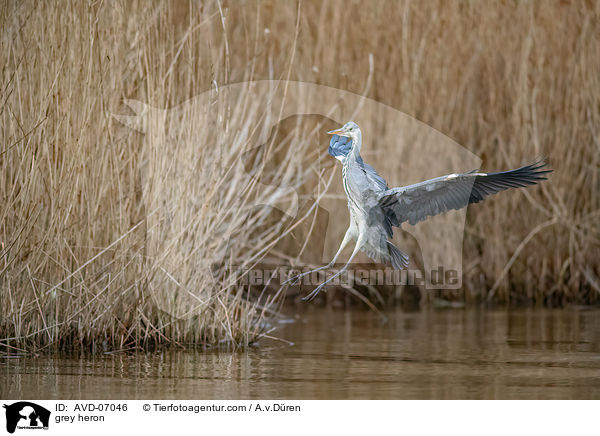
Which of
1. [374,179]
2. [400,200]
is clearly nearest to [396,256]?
[400,200]

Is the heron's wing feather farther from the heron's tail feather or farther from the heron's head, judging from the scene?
the heron's tail feather

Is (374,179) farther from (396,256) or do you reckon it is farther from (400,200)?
(396,256)

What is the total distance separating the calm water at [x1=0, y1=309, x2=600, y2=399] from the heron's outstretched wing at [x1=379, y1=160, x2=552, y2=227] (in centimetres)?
75

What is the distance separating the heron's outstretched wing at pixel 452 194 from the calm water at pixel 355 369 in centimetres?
75

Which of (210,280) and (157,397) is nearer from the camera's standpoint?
(157,397)

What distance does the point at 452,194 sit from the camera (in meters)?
3.31

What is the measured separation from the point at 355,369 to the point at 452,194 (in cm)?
123

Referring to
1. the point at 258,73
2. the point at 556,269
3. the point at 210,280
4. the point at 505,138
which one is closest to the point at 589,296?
the point at 556,269

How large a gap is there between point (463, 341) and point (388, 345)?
44 centimetres

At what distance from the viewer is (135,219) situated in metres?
4.81

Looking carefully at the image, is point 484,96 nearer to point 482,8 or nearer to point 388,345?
point 482,8

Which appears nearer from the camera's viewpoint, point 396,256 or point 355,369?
point 396,256

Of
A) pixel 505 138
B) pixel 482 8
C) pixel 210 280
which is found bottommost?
pixel 210 280

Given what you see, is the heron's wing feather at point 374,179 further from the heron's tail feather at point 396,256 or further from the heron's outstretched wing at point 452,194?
the heron's tail feather at point 396,256
